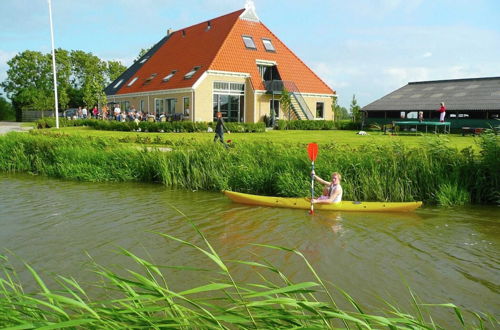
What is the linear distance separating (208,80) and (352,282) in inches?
1073

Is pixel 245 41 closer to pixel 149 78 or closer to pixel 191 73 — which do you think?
pixel 191 73

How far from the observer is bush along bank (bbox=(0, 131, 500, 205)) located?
11008mm

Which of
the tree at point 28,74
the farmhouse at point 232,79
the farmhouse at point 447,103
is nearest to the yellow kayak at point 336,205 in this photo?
Result: the farmhouse at point 447,103

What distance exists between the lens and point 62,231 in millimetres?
8352

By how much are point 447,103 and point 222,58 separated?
54.9 feet

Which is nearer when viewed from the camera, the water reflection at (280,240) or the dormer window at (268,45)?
the water reflection at (280,240)

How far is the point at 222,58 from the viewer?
3272 centimetres

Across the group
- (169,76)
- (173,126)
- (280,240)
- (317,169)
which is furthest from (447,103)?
(280,240)

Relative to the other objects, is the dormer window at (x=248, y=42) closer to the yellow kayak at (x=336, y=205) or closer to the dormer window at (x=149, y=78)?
the dormer window at (x=149, y=78)

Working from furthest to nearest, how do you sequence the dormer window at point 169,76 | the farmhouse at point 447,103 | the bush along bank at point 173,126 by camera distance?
1. the dormer window at point 169,76
2. the farmhouse at point 447,103
3. the bush along bank at point 173,126

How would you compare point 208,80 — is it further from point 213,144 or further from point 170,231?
point 170,231

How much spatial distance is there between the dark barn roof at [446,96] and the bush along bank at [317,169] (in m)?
21.0

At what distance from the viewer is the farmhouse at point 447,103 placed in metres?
29.8

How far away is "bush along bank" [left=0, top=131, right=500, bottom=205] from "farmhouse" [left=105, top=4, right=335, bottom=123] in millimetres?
17548
